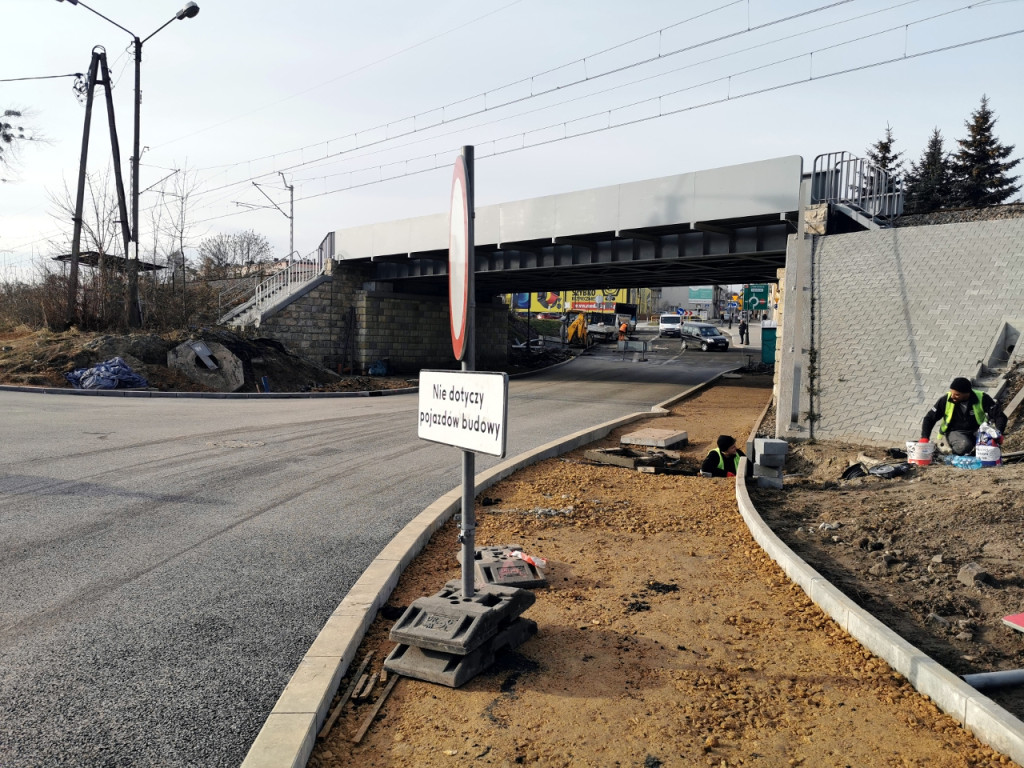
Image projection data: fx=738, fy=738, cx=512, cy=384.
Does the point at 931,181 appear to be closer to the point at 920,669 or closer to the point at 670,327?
the point at 670,327

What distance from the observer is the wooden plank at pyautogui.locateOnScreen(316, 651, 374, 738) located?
3.00 meters

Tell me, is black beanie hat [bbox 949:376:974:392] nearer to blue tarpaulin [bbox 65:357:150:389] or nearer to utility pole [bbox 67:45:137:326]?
blue tarpaulin [bbox 65:357:150:389]

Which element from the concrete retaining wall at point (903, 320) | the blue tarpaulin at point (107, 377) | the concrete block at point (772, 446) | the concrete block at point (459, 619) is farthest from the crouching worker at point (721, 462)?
the blue tarpaulin at point (107, 377)

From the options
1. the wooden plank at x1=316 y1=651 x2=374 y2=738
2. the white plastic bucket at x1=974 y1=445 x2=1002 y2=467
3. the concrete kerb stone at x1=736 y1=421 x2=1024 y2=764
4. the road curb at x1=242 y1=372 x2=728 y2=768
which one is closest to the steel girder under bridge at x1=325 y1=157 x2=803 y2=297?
the white plastic bucket at x1=974 y1=445 x2=1002 y2=467

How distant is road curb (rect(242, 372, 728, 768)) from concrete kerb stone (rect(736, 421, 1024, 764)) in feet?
8.51

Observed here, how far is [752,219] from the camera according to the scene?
19.3 meters

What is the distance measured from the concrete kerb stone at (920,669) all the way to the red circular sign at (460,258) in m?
2.51

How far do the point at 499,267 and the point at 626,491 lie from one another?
21.5 metres

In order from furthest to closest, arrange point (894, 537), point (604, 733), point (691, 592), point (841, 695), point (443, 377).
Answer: point (894, 537)
point (691, 592)
point (443, 377)
point (841, 695)
point (604, 733)

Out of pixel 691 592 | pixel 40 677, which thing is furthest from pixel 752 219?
pixel 40 677

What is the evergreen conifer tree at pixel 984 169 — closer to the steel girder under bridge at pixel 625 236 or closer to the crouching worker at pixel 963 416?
the steel girder under bridge at pixel 625 236

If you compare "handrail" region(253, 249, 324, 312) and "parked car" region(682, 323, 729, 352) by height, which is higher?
→ "handrail" region(253, 249, 324, 312)

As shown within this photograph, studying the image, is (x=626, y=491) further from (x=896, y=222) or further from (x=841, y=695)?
(x=896, y=222)

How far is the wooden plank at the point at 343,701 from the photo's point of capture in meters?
3.00
